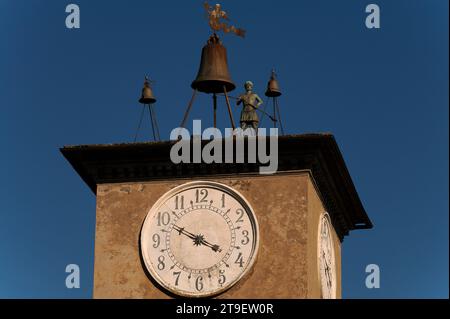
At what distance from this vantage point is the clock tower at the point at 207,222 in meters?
45.7

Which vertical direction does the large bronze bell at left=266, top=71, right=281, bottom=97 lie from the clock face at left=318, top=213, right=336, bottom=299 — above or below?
above

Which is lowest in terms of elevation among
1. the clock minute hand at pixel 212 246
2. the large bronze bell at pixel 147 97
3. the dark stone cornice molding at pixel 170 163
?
the clock minute hand at pixel 212 246

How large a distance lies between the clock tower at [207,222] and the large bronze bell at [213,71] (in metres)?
1.76

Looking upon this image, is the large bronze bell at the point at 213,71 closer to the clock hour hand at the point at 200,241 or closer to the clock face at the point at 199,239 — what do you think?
the clock face at the point at 199,239

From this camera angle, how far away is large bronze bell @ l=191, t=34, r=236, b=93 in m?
47.5

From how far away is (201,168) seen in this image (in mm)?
46531

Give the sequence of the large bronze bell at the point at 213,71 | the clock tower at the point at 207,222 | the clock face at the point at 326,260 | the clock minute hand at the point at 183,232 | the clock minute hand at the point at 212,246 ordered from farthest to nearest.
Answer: the large bronze bell at the point at 213,71, the clock face at the point at 326,260, the clock minute hand at the point at 183,232, the clock minute hand at the point at 212,246, the clock tower at the point at 207,222

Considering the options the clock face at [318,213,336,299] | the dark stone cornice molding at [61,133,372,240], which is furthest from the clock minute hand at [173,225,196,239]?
the clock face at [318,213,336,299]

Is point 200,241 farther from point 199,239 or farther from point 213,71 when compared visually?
point 213,71

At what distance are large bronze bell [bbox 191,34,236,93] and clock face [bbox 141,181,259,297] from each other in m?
2.16

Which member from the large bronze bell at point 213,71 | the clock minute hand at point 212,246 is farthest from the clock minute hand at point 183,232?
the large bronze bell at point 213,71

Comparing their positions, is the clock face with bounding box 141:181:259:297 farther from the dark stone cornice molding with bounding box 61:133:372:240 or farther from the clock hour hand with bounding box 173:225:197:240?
the dark stone cornice molding with bounding box 61:133:372:240

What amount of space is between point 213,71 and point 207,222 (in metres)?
3.13
